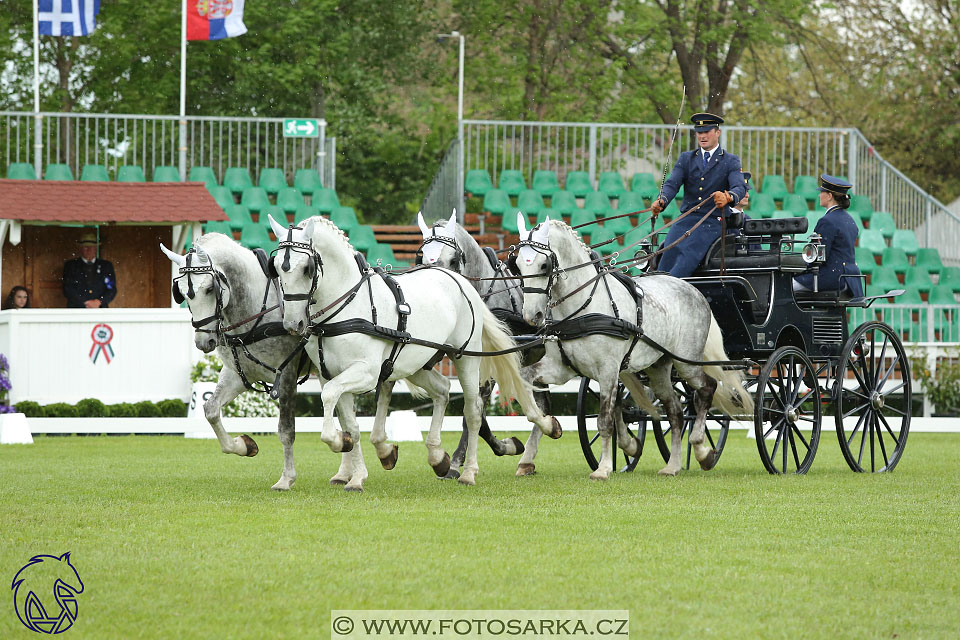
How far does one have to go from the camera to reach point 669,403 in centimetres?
1036

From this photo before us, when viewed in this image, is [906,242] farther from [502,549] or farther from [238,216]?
[502,549]

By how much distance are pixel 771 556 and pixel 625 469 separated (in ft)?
16.1

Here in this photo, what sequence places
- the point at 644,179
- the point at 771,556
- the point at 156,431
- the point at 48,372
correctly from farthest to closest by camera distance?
the point at 644,179 → the point at 48,372 → the point at 156,431 → the point at 771,556

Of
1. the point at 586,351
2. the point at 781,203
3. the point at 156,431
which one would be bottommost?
the point at 156,431

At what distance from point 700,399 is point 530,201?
10.8 meters

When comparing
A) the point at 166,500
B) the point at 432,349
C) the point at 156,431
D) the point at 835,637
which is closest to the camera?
the point at 835,637

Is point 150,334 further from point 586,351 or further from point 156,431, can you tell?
point 586,351

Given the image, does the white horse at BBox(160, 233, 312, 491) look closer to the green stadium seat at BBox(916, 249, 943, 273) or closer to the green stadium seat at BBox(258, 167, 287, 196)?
the green stadium seat at BBox(258, 167, 287, 196)

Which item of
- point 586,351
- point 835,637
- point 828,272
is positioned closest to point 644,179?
point 828,272

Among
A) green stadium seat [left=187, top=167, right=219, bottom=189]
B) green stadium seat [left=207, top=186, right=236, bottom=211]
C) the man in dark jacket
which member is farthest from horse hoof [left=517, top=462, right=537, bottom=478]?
green stadium seat [left=187, top=167, right=219, bottom=189]

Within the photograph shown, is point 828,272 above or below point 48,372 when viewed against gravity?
above

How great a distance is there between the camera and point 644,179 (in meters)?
22.3

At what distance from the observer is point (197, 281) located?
855cm

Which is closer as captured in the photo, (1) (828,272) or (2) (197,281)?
(2) (197,281)
